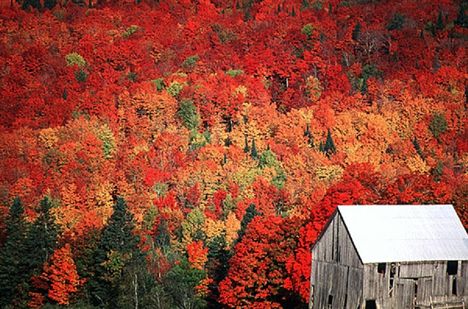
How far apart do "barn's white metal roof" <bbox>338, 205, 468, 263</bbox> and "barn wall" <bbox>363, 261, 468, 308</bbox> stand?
65cm

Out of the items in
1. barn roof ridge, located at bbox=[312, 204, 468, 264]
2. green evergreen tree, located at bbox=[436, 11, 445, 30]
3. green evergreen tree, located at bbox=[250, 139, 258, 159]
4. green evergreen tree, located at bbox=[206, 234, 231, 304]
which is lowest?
green evergreen tree, located at bbox=[206, 234, 231, 304]

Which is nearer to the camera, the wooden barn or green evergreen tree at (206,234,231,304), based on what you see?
the wooden barn

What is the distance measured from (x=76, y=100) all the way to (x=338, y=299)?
126 meters

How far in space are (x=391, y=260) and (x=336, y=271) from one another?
3.92m

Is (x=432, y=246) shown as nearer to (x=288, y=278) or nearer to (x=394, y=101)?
(x=288, y=278)

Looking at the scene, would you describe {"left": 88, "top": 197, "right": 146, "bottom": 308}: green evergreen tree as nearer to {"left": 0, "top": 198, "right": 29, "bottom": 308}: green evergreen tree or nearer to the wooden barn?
{"left": 0, "top": 198, "right": 29, "bottom": 308}: green evergreen tree

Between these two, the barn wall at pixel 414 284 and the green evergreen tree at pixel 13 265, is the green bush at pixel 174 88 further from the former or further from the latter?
the barn wall at pixel 414 284

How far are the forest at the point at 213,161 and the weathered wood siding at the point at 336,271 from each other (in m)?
3.21

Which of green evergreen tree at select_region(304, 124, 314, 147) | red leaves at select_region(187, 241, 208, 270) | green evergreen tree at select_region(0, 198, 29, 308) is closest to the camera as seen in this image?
red leaves at select_region(187, 241, 208, 270)

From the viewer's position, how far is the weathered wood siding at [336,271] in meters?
45.7

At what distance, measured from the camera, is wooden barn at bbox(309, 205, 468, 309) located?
45500 mm

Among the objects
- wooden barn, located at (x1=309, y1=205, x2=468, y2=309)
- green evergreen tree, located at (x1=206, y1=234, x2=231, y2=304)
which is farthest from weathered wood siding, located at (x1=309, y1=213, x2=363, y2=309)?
green evergreen tree, located at (x1=206, y1=234, x2=231, y2=304)

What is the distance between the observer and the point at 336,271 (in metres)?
47.4

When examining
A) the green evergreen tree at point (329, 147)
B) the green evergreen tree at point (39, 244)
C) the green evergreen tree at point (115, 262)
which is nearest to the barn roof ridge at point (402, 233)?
the green evergreen tree at point (115, 262)
